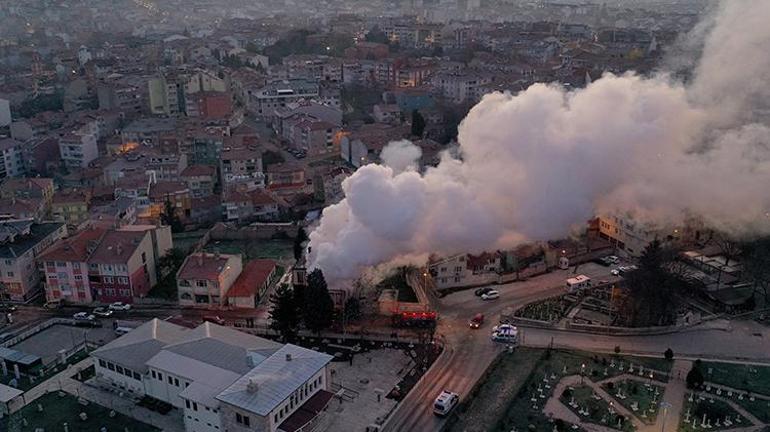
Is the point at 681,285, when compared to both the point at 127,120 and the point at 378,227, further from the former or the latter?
the point at 127,120

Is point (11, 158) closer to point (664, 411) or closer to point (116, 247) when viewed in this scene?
point (116, 247)

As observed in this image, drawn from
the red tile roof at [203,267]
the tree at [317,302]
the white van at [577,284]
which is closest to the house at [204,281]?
the red tile roof at [203,267]

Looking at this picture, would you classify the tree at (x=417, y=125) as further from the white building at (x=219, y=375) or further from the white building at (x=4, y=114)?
the white building at (x=4, y=114)

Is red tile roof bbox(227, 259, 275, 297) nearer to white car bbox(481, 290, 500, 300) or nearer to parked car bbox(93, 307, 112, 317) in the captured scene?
parked car bbox(93, 307, 112, 317)

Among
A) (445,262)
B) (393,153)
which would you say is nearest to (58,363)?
(445,262)

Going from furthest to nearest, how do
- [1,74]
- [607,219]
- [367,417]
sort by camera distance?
[1,74]
[607,219]
[367,417]

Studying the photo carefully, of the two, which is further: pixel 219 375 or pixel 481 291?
pixel 481 291

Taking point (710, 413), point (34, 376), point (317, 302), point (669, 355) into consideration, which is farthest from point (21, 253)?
point (710, 413)
